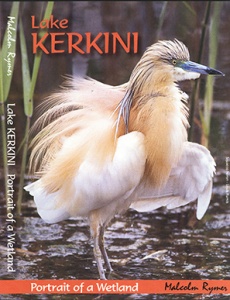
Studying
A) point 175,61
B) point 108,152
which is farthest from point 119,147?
point 175,61

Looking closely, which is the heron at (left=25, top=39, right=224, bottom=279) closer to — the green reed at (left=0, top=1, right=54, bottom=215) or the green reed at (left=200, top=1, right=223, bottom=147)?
the green reed at (left=0, top=1, right=54, bottom=215)

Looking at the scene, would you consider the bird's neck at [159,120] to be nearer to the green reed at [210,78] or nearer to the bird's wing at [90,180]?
the bird's wing at [90,180]

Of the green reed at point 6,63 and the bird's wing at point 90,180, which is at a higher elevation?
the green reed at point 6,63

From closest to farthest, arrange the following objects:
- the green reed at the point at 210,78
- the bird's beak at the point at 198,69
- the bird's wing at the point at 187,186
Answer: the bird's beak at the point at 198,69 < the bird's wing at the point at 187,186 < the green reed at the point at 210,78

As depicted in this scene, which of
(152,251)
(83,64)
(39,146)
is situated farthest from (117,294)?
(83,64)

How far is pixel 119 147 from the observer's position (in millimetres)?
2021

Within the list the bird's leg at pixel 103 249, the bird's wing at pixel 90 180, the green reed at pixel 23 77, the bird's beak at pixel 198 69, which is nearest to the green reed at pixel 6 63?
the green reed at pixel 23 77

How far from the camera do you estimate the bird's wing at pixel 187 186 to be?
213cm

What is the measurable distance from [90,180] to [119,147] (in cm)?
11

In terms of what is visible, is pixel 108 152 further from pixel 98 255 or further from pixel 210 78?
pixel 210 78

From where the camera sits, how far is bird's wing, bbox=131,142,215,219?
2.13m

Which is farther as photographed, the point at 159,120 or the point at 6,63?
the point at 6,63

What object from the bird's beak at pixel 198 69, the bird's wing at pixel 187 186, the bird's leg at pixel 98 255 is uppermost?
the bird's beak at pixel 198 69

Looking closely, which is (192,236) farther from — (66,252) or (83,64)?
(83,64)
